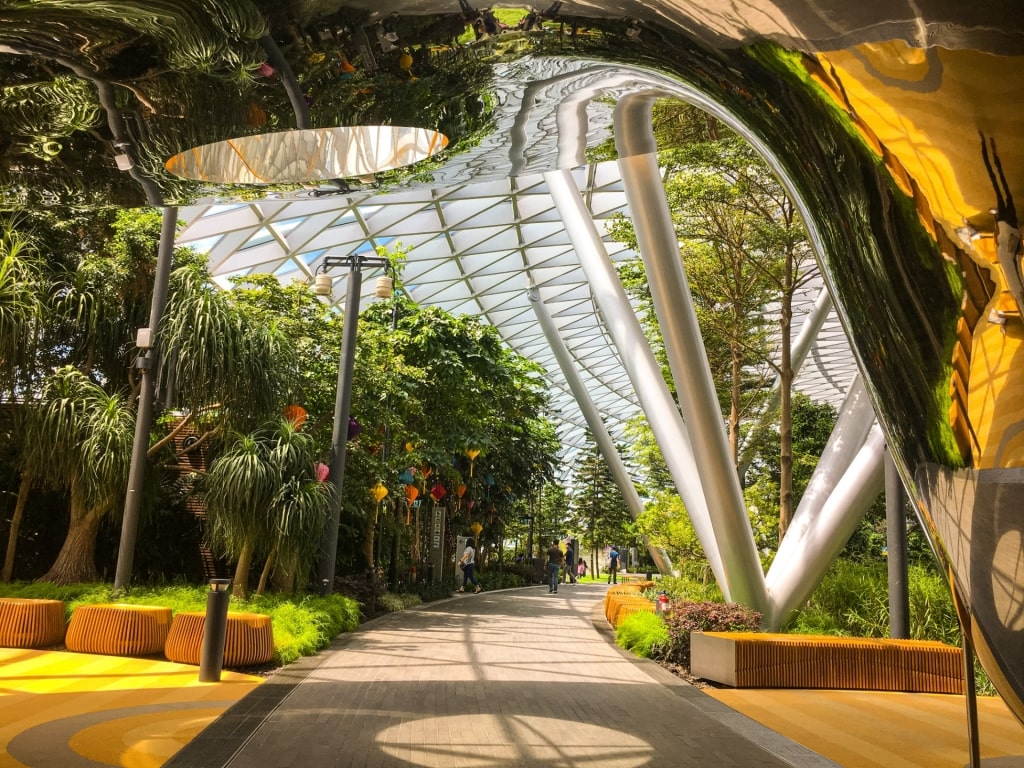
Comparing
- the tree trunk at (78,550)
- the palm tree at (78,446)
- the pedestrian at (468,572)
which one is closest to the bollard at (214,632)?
the palm tree at (78,446)

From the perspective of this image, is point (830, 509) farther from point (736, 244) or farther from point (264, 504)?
point (264, 504)

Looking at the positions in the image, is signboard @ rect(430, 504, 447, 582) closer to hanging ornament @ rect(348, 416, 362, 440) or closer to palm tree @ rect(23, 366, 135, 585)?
hanging ornament @ rect(348, 416, 362, 440)

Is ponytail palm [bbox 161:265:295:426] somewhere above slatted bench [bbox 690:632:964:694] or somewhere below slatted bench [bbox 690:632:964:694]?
above

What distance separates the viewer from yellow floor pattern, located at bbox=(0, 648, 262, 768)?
5.79 metres

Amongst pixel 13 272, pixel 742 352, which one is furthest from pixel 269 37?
pixel 742 352

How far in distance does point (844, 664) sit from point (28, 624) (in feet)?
32.2

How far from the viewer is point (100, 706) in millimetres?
7512

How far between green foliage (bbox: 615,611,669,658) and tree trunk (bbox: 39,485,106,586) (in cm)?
868

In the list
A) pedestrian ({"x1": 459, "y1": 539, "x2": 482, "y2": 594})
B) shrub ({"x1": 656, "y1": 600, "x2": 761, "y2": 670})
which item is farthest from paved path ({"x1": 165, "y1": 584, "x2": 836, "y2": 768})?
pedestrian ({"x1": 459, "y1": 539, "x2": 482, "y2": 594})

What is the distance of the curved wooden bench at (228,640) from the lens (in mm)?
10023

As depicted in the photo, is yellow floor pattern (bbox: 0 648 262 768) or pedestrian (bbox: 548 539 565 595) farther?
pedestrian (bbox: 548 539 565 595)

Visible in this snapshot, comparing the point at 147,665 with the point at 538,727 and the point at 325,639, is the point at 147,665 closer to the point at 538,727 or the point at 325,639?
the point at 325,639

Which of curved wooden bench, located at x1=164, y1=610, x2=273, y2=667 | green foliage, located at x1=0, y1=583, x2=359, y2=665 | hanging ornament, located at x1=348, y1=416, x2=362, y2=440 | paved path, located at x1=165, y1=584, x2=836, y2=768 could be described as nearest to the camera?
paved path, located at x1=165, y1=584, x2=836, y2=768

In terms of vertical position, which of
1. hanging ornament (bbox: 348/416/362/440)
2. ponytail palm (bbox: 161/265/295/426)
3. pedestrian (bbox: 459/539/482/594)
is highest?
ponytail palm (bbox: 161/265/295/426)
